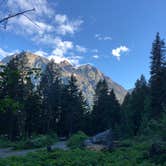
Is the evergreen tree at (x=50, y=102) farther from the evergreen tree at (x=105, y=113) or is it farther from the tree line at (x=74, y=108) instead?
the evergreen tree at (x=105, y=113)

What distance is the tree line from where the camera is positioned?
55.7 m

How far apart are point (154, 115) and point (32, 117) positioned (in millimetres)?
24855

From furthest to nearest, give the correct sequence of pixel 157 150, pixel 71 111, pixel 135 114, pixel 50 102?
pixel 71 111 → pixel 50 102 → pixel 135 114 → pixel 157 150

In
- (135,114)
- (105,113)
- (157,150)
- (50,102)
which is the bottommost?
(157,150)

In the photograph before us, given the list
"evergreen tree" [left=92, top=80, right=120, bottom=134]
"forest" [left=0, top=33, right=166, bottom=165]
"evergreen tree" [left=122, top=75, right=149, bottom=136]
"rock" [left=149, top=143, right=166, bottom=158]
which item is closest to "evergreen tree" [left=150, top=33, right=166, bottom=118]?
"forest" [left=0, top=33, right=166, bottom=165]

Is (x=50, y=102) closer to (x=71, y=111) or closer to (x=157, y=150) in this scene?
(x=71, y=111)

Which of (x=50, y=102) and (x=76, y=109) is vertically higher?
(x=50, y=102)

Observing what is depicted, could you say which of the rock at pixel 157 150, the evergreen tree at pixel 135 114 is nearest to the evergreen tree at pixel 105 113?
the evergreen tree at pixel 135 114

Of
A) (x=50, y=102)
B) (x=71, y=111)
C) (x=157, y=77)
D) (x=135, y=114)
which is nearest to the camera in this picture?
(x=157, y=77)

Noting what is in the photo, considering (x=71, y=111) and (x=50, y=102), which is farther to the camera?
(x=71, y=111)

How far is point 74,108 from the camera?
70.8 m

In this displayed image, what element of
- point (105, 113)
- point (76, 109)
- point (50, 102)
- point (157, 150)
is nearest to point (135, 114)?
point (105, 113)

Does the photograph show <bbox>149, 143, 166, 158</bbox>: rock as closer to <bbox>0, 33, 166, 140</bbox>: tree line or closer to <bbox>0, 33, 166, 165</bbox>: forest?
<bbox>0, 33, 166, 165</bbox>: forest

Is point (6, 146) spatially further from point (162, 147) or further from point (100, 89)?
point (100, 89)
